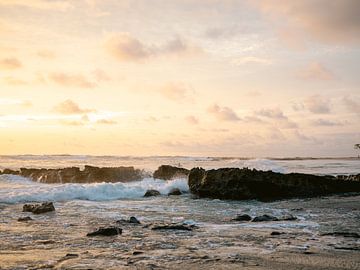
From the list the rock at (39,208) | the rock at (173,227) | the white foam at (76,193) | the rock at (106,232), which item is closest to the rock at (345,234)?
the rock at (173,227)

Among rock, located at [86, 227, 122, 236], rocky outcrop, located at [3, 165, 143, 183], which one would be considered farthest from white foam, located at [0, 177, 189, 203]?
rock, located at [86, 227, 122, 236]

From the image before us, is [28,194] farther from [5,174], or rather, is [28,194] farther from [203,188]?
[5,174]

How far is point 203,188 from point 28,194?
30.1 feet

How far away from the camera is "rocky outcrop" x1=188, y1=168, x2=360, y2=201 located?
818 inches

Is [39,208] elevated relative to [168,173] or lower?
lower

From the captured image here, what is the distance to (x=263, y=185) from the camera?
21.0m

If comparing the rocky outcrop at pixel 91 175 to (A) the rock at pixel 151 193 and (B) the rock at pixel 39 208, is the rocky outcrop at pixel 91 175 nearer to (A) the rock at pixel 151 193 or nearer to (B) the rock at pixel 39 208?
(A) the rock at pixel 151 193

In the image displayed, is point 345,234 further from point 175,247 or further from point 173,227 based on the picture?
point 173,227

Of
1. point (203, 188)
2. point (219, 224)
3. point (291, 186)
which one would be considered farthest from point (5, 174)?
point (219, 224)

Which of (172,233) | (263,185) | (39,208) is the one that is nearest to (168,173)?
(263,185)

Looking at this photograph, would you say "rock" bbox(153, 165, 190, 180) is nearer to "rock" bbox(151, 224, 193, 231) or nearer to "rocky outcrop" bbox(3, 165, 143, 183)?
"rocky outcrop" bbox(3, 165, 143, 183)

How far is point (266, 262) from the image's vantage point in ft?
23.9

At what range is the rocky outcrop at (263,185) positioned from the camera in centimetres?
2077

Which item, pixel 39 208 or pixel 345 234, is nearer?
pixel 345 234
